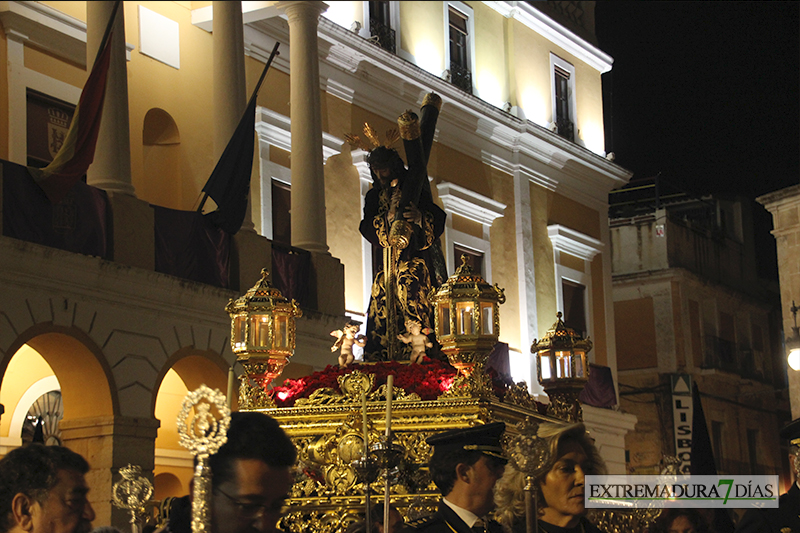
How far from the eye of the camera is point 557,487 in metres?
5.04

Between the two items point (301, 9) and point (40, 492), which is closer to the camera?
point (40, 492)

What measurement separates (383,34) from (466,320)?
1341 centimetres

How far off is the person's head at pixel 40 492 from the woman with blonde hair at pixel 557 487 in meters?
1.77

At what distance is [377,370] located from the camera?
8.06 m

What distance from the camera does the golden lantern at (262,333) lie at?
8.24 meters

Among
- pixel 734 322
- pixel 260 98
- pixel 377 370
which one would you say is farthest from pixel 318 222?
pixel 734 322

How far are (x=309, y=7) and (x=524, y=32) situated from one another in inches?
323

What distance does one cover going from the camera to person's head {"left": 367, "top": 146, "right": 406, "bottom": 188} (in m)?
8.72

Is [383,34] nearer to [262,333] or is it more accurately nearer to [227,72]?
[227,72]

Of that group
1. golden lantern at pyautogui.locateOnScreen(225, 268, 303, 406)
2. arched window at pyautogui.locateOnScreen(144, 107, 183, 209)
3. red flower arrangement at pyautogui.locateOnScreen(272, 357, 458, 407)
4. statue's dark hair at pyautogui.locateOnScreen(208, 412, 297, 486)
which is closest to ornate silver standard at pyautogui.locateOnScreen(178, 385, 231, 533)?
statue's dark hair at pyautogui.locateOnScreen(208, 412, 297, 486)

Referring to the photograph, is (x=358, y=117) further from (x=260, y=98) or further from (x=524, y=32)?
(x=524, y=32)

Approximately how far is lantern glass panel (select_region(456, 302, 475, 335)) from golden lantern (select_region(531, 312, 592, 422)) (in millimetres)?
1816

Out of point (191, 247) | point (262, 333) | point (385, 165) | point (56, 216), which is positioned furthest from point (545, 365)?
point (191, 247)

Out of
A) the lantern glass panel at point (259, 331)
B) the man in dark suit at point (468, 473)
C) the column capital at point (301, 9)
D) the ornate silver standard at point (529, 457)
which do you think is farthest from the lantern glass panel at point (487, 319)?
the column capital at point (301, 9)
